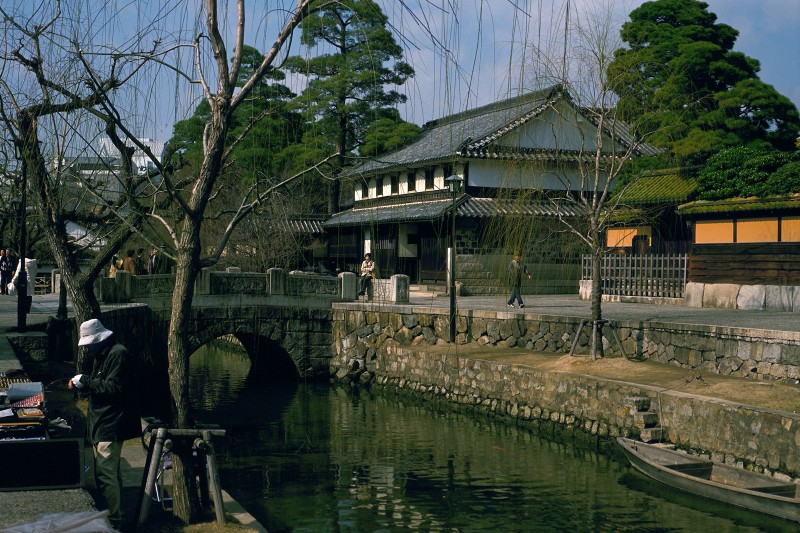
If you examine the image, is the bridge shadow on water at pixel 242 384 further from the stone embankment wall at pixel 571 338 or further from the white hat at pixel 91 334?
the white hat at pixel 91 334

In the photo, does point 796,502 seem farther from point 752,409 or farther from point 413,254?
point 413,254

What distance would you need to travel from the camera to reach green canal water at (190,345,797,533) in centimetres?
1189

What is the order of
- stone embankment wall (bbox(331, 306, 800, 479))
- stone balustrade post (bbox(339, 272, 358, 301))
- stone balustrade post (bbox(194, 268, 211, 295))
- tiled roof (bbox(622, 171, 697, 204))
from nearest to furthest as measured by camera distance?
stone embankment wall (bbox(331, 306, 800, 479)) < stone balustrade post (bbox(194, 268, 211, 295)) < tiled roof (bbox(622, 171, 697, 204)) < stone balustrade post (bbox(339, 272, 358, 301))

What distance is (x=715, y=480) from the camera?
12266mm

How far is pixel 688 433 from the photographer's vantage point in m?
14.0

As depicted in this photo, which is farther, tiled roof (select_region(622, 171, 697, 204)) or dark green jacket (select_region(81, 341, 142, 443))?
tiled roof (select_region(622, 171, 697, 204))

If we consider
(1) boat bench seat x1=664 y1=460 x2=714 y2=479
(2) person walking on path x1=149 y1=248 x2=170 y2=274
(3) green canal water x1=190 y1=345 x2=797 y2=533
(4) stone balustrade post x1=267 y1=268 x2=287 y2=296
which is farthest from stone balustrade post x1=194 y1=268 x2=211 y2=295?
(1) boat bench seat x1=664 y1=460 x2=714 y2=479

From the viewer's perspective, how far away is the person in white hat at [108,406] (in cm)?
758

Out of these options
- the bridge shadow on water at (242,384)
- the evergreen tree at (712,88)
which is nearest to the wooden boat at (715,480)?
the bridge shadow on water at (242,384)

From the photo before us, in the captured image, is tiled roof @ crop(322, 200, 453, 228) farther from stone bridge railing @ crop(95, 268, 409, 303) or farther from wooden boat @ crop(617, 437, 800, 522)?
wooden boat @ crop(617, 437, 800, 522)

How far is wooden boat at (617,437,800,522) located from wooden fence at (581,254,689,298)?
12405mm

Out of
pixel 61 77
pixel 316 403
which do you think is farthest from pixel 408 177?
pixel 61 77

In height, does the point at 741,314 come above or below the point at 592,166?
below

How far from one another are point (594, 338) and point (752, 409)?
578cm
